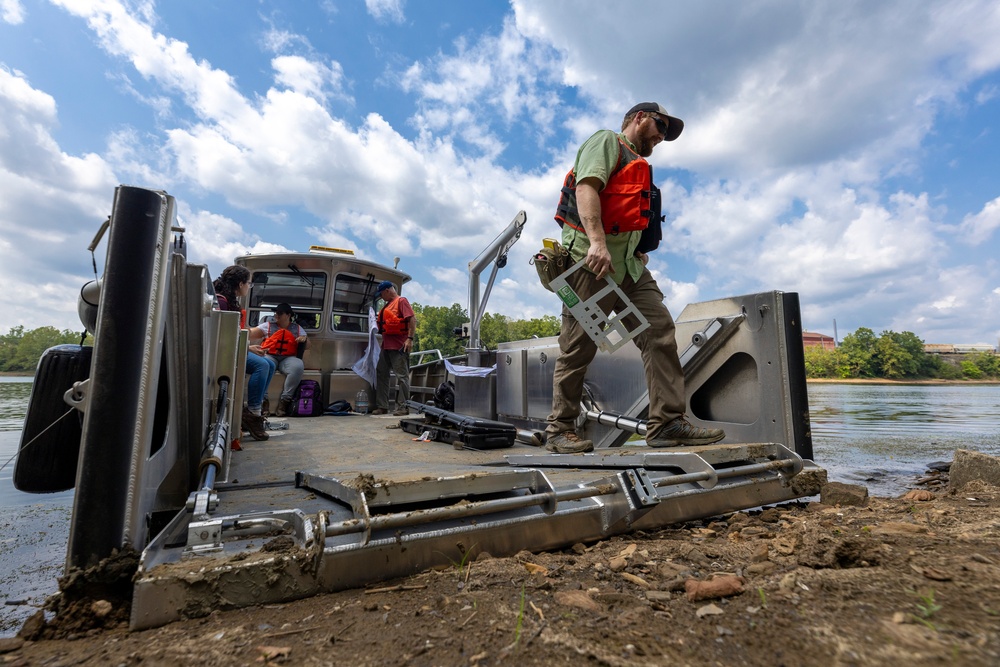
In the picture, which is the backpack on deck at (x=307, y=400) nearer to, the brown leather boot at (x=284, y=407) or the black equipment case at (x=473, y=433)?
the brown leather boot at (x=284, y=407)

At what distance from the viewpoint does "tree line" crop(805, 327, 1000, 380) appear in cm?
5672

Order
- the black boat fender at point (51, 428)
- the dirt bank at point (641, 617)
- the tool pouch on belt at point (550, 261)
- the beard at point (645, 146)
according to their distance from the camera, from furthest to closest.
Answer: the beard at point (645, 146)
the tool pouch on belt at point (550, 261)
the black boat fender at point (51, 428)
the dirt bank at point (641, 617)

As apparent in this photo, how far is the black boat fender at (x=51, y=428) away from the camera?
5.39 ft

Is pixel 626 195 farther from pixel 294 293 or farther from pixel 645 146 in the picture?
pixel 294 293

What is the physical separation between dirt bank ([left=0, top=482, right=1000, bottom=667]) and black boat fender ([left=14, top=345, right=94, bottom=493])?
1.99 ft

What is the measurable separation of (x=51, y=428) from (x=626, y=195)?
8.78ft

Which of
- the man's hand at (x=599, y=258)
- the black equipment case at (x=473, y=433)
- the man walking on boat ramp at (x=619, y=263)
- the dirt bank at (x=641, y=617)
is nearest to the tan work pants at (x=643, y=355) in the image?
the man walking on boat ramp at (x=619, y=263)

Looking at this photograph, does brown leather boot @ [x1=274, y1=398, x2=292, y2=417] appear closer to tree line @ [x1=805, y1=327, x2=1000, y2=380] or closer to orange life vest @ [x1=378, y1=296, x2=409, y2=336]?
orange life vest @ [x1=378, y1=296, x2=409, y2=336]

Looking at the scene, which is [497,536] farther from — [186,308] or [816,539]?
[186,308]

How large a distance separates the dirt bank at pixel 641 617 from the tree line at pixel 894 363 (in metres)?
63.2

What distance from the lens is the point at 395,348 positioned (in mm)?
7250

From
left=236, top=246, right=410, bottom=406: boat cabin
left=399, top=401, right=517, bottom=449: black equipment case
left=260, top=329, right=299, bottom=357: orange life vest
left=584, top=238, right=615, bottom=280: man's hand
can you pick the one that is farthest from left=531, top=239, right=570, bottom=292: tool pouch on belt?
left=236, top=246, right=410, bottom=406: boat cabin

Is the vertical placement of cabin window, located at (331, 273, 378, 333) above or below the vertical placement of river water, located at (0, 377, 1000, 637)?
above

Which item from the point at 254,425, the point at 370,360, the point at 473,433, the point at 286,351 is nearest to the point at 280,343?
the point at 286,351
